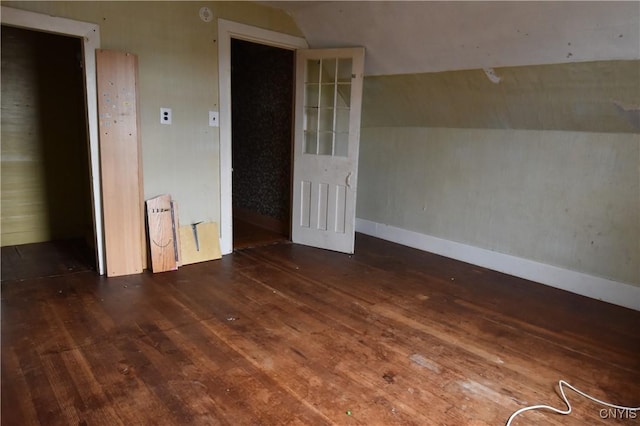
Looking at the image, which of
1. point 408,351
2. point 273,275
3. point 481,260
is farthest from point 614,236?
point 273,275

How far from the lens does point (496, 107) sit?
12.4ft

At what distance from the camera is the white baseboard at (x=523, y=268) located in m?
3.28

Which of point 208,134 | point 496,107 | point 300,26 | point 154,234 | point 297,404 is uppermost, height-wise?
point 300,26

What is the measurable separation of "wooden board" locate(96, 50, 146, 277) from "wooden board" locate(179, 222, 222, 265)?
38 cm

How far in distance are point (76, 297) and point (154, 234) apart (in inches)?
31.5

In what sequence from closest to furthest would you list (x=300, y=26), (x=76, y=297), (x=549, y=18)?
(x=549, y=18), (x=76, y=297), (x=300, y=26)

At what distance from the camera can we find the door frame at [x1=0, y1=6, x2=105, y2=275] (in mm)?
2957

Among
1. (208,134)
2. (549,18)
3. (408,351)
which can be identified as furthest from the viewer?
(208,134)

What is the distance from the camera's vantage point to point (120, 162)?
11.3 ft

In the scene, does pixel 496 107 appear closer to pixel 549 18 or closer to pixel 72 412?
pixel 549 18

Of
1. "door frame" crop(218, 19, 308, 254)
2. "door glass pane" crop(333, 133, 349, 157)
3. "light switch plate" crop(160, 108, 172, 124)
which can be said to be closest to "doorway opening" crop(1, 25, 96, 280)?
"light switch plate" crop(160, 108, 172, 124)

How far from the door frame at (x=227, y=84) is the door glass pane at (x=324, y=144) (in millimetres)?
952

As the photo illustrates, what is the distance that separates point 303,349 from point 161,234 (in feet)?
6.21

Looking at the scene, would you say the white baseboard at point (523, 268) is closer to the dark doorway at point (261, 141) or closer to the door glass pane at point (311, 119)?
the dark doorway at point (261, 141)
